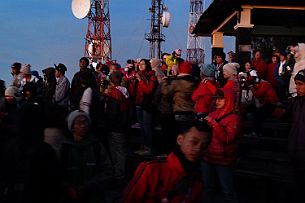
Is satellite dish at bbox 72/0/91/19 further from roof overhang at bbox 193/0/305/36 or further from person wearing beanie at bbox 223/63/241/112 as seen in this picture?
person wearing beanie at bbox 223/63/241/112

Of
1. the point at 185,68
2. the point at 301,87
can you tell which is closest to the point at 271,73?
the point at 185,68

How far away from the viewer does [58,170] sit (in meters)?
3.56

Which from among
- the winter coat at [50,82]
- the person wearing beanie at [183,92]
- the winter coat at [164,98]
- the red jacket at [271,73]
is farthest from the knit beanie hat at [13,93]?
the red jacket at [271,73]

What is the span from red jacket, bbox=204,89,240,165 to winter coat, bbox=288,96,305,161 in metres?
0.61

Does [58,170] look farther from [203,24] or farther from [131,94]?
[203,24]

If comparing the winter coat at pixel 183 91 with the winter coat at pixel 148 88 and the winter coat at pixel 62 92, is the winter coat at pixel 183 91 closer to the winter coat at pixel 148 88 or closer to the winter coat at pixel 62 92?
the winter coat at pixel 148 88

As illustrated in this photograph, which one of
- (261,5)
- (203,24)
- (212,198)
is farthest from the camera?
(203,24)

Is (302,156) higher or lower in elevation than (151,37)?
lower

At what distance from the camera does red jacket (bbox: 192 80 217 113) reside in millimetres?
7410

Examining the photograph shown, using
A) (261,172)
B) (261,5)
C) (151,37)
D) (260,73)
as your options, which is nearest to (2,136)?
(261,172)

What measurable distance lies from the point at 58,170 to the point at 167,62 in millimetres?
9742

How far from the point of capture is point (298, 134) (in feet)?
18.5

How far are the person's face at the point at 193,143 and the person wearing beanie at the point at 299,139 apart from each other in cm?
257

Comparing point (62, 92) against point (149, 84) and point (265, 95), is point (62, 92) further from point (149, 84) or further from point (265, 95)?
point (265, 95)
